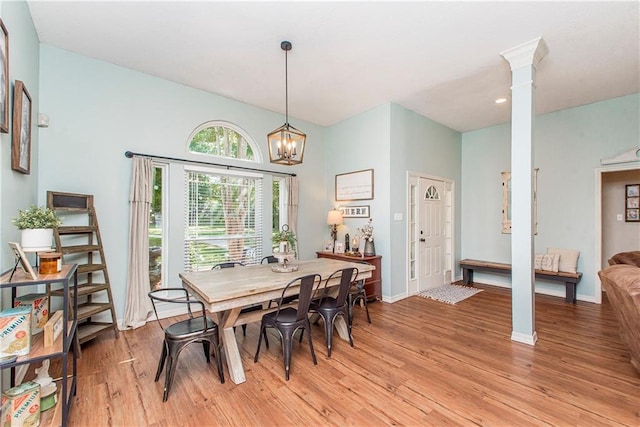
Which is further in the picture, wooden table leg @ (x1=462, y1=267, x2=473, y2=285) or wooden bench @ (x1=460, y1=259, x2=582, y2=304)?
wooden table leg @ (x1=462, y1=267, x2=473, y2=285)

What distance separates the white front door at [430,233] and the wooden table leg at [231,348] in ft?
11.4

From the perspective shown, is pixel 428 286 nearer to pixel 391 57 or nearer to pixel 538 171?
pixel 538 171

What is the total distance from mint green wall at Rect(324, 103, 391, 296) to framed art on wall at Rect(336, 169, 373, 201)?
0.07 metres

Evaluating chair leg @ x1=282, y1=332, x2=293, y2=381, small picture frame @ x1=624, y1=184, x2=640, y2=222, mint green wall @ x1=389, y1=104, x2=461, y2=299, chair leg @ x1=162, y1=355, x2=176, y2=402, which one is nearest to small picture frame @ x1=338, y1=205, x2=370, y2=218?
mint green wall @ x1=389, y1=104, x2=461, y2=299

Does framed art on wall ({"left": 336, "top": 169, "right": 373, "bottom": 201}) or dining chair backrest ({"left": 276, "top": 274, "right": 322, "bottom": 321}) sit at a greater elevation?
framed art on wall ({"left": 336, "top": 169, "right": 373, "bottom": 201})

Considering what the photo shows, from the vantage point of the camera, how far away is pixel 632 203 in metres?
4.60

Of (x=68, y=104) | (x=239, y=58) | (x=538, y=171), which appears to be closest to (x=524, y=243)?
(x=538, y=171)

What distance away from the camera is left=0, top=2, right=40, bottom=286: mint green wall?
6.43ft

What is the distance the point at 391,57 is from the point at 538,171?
3557 mm

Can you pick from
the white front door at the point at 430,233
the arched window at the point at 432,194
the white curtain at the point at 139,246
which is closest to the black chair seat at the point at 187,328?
the white curtain at the point at 139,246

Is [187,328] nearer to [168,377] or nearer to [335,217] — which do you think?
[168,377]

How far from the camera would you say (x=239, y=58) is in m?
3.19

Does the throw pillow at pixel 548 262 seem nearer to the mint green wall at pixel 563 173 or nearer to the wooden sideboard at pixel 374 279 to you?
the mint green wall at pixel 563 173

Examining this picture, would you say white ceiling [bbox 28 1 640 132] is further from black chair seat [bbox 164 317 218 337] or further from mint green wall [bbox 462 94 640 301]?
black chair seat [bbox 164 317 218 337]
